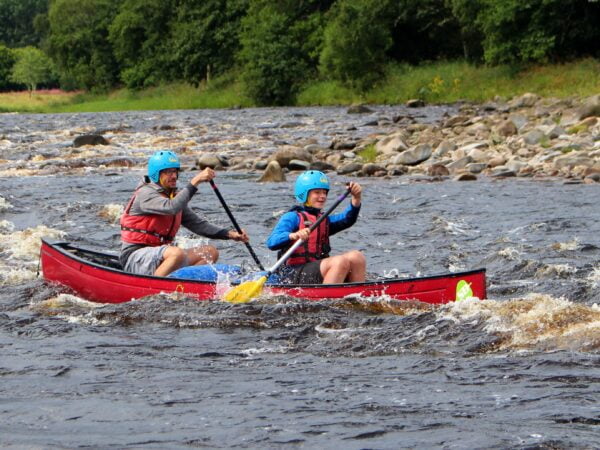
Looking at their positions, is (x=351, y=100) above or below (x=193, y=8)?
below

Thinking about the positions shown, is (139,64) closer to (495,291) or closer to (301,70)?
(301,70)

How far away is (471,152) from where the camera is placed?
18.9m

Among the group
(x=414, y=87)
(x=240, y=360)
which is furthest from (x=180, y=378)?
(x=414, y=87)

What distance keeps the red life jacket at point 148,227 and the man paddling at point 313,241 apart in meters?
1.02

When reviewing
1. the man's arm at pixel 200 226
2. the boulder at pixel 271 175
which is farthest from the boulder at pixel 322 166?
the man's arm at pixel 200 226

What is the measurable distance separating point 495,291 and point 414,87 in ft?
100

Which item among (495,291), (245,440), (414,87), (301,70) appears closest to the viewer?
(245,440)

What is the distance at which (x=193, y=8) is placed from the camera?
59.8 m

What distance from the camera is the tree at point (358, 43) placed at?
132ft

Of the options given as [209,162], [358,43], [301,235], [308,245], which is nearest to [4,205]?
[209,162]

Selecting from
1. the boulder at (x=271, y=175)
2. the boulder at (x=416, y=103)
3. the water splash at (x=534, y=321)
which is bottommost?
the boulder at (x=416, y=103)

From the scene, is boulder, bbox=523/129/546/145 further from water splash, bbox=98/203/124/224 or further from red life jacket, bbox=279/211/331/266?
red life jacket, bbox=279/211/331/266

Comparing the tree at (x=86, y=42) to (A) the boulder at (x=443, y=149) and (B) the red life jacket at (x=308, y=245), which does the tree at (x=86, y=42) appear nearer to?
(A) the boulder at (x=443, y=149)

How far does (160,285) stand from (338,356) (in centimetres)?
218
